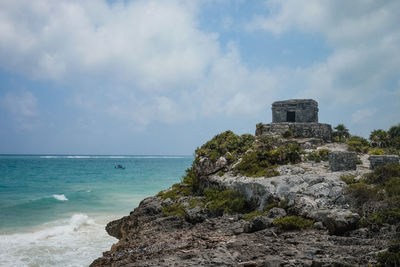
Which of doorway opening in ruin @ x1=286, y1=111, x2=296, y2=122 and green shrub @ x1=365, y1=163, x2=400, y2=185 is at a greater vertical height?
doorway opening in ruin @ x1=286, y1=111, x2=296, y2=122

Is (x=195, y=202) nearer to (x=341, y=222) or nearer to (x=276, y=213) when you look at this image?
(x=276, y=213)

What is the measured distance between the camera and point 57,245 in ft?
60.5

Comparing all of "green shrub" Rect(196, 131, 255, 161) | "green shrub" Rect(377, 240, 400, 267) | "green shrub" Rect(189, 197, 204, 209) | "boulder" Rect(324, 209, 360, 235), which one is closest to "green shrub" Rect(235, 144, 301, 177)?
"green shrub" Rect(196, 131, 255, 161)

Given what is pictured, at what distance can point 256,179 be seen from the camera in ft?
46.8

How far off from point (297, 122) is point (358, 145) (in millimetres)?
4349

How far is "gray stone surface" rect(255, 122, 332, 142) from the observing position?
→ 21.3 m

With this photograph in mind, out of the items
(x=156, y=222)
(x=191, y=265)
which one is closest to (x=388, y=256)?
(x=191, y=265)

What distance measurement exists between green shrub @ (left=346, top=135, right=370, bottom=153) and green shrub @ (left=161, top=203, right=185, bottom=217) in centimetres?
1127

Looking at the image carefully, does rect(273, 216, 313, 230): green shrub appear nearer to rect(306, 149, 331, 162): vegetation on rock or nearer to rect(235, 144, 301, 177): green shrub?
rect(235, 144, 301, 177): green shrub

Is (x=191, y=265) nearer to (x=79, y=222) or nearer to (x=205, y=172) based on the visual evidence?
(x=205, y=172)

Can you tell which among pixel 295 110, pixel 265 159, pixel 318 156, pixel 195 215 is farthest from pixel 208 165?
pixel 295 110

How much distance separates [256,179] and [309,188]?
8.40 feet

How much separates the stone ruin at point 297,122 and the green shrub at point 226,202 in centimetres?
758

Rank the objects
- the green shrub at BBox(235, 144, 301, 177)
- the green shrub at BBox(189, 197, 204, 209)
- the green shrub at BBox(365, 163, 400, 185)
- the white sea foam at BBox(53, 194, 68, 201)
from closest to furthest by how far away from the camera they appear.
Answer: the green shrub at BBox(365, 163, 400, 185) < the green shrub at BBox(189, 197, 204, 209) < the green shrub at BBox(235, 144, 301, 177) < the white sea foam at BBox(53, 194, 68, 201)
